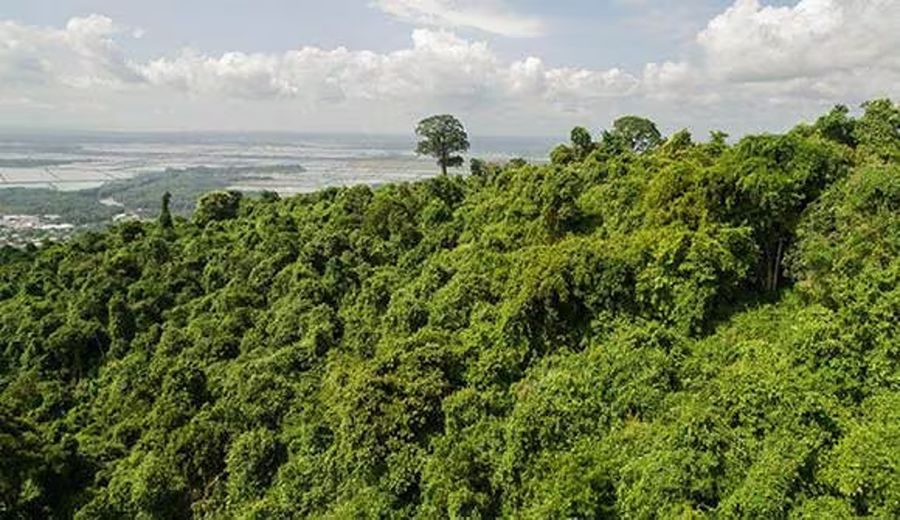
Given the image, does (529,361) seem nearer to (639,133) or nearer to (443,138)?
(639,133)

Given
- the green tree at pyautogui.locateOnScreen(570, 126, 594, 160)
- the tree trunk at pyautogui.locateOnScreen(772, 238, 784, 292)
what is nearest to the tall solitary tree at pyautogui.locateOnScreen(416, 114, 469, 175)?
the green tree at pyautogui.locateOnScreen(570, 126, 594, 160)

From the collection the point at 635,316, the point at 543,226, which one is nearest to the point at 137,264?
the point at 543,226

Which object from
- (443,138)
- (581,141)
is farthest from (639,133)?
(443,138)

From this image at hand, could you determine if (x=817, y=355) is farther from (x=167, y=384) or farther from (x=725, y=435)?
(x=167, y=384)

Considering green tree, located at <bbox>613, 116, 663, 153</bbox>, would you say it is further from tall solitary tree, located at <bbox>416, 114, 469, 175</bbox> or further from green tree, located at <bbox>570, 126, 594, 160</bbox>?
tall solitary tree, located at <bbox>416, 114, 469, 175</bbox>

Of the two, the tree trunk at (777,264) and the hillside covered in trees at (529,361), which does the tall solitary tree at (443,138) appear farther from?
the tree trunk at (777,264)

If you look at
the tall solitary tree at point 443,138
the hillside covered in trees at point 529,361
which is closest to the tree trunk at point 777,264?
the hillside covered in trees at point 529,361
